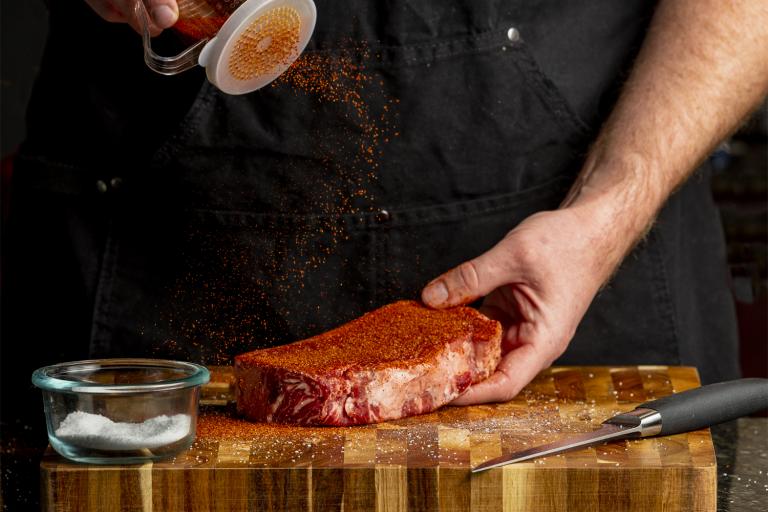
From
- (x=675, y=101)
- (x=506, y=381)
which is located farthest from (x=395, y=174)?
(x=675, y=101)

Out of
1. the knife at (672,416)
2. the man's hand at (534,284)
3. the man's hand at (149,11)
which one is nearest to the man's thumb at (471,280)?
the man's hand at (534,284)

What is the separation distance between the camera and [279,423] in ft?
6.11

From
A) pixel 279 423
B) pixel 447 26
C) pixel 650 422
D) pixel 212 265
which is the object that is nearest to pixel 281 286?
pixel 212 265

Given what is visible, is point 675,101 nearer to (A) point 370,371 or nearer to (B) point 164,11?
(A) point 370,371

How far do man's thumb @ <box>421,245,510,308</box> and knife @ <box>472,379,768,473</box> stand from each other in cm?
39

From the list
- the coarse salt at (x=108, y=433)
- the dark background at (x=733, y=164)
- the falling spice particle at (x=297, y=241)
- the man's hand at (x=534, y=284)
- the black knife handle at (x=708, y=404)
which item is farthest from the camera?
the dark background at (x=733, y=164)

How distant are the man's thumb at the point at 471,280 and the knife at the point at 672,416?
0.39 metres

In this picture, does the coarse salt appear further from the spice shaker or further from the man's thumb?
the man's thumb

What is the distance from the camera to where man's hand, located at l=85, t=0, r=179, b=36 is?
1609mm

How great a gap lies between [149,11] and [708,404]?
3.46ft

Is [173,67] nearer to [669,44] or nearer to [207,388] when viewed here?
[207,388]

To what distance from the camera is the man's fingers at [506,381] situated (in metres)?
1.98

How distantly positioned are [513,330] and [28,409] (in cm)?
113

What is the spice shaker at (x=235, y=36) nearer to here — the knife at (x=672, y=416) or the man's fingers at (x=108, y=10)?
the man's fingers at (x=108, y=10)
